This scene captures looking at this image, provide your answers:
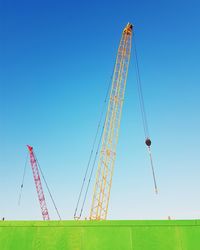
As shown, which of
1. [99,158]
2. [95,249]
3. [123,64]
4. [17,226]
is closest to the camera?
[95,249]

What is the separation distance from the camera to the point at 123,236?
9477 mm

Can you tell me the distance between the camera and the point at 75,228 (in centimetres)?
966

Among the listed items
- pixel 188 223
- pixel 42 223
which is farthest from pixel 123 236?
pixel 42 223

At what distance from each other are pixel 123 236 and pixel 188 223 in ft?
8.85

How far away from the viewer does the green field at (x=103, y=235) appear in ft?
30.6

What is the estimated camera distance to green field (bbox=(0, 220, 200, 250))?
9324 mm

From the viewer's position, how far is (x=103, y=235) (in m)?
9.49

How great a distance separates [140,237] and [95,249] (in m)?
1.82

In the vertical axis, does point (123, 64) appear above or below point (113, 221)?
above

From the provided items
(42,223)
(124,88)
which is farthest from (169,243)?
(124,88)

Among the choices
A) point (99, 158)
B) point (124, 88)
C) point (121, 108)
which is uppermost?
point (124, 88)

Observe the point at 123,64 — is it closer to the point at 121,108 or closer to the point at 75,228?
the point at 121,108

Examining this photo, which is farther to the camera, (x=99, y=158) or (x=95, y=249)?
(x=99, y=158)

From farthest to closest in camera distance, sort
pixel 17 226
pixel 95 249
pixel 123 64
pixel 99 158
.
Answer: pixel 123 64 < pixel 99 158 < pixel 17 226 < pixel 95 249
